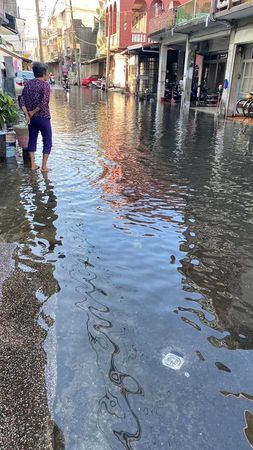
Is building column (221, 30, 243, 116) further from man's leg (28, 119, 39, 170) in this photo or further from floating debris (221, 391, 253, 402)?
floating debris (221, 391, 253, 402)

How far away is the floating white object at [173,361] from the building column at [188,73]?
2036 centimetres

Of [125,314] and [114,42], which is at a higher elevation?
[114,42]

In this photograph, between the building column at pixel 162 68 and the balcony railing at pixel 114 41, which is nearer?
the building column at pixel 162 68

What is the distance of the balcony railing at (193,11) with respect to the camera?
A: 17.3 meters

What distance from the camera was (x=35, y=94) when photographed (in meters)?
6.55

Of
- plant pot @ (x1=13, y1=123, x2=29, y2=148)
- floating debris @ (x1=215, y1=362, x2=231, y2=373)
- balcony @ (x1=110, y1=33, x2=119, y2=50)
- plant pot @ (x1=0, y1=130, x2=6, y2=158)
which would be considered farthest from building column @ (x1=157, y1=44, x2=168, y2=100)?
floating debris @ (x1=215, y1=362, x2=231, y2=373)

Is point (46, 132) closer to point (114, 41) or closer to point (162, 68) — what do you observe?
point (162, 68)

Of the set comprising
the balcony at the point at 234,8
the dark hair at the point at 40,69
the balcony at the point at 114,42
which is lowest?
the dark hair at the point at 40,69

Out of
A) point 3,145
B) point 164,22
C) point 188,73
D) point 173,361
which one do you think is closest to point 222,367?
point 173,361

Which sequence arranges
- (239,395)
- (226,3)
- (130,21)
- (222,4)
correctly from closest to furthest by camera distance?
(239,395) < (226,3) < (222,4) < (130,21)

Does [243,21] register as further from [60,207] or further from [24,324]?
[24,324]

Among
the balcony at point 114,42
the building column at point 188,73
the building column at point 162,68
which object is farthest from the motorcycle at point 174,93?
the balcony at point 114,42

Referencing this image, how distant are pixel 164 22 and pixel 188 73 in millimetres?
3207

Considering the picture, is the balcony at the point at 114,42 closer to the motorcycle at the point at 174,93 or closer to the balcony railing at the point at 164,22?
the motorcycle at the point at 174,93
